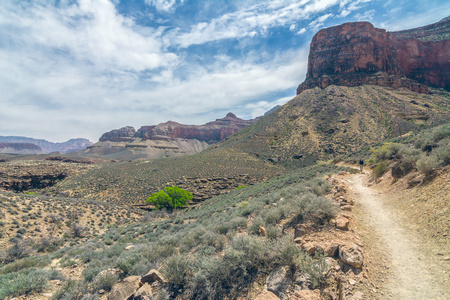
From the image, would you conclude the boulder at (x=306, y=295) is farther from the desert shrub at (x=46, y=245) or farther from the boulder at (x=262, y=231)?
the desert shrub at (x=46, y=245)

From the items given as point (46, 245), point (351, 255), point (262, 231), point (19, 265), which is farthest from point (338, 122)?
point (19, 265)

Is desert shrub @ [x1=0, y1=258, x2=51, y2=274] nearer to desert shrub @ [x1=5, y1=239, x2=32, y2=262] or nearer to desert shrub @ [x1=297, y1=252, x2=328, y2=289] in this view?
desert shrub @ [x1=5, y1=239, x2=32, y2=262]

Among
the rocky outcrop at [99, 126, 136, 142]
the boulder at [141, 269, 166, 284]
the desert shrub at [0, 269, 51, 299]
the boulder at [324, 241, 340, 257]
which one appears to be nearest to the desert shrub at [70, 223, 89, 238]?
the desert shrub at [0, 269, 51, 299]

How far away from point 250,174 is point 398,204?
104 feet

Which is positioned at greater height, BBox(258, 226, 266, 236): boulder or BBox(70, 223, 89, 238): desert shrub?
BBox(258, 226, 266, 236): boulder

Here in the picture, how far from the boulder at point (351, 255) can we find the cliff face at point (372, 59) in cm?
7899

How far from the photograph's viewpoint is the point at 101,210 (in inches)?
797

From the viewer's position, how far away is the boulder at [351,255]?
3.46m

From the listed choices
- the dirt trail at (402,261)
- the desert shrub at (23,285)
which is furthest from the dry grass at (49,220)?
the dirt trail at (402,261)

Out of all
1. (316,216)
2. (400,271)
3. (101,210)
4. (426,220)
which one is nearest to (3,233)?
(101,210)

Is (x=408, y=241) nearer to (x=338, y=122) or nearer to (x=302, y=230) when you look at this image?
(x=302, y=230)

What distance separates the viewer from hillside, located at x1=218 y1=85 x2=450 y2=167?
46406 millimetres

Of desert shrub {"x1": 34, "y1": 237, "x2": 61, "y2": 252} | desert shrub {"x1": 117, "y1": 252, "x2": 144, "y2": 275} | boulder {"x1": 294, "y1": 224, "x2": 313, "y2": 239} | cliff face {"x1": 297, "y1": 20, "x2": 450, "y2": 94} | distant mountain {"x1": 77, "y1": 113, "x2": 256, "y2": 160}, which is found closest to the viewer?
boulder {"x1": 294, "y1": 224, "x2": 313, "y2": 239}

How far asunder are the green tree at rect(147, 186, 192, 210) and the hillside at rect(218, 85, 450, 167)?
2482 cm
